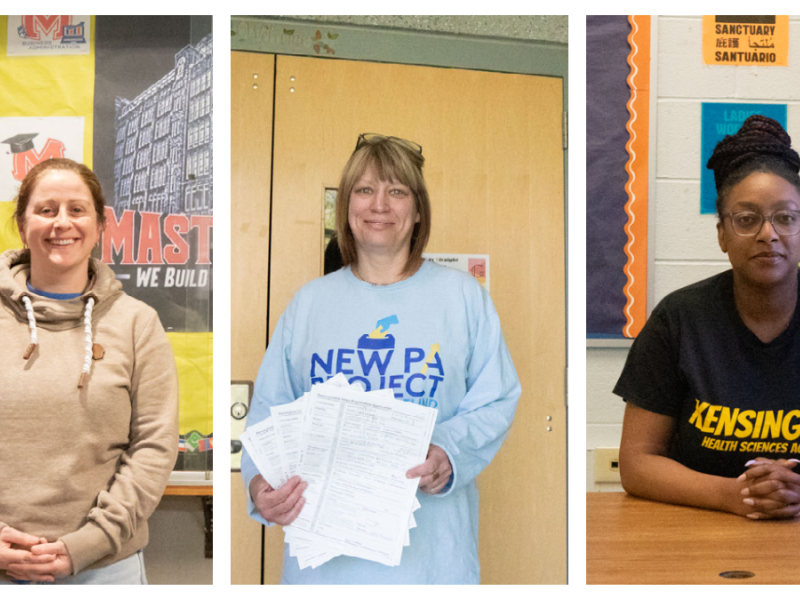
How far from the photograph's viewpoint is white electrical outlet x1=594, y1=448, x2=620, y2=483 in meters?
1.71

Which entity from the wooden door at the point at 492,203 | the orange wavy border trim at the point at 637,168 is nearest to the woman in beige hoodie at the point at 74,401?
the wooden door at the point at 492,203

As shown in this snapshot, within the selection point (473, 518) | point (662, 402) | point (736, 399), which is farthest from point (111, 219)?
point (736, 399)

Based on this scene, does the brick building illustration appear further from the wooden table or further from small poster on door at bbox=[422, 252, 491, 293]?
the wooden table

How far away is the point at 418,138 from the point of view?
172cm

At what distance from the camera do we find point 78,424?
153 centimetres

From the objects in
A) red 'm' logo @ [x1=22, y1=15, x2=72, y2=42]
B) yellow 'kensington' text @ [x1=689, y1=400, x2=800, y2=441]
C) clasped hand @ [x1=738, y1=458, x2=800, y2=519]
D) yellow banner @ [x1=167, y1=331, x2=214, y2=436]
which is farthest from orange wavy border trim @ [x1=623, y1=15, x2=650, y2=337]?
red 'm' logo @ [x1=22, y1=15, x2=72, y2=42]

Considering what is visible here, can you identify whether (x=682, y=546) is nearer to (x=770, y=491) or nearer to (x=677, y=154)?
(x=770, y=491)

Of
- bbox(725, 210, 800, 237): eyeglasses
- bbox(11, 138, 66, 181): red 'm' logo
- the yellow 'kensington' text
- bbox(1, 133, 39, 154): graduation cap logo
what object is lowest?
the yellow 'kensington' text

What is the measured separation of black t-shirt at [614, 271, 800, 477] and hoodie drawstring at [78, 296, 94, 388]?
1.19 metres

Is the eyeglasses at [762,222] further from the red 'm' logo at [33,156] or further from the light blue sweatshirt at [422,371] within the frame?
the red 'm' logo at [33,156]

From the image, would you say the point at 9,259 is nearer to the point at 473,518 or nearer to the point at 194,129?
the point at 194,129

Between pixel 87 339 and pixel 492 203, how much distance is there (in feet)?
3.04

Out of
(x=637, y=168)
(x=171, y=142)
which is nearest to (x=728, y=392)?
(x=637, y=168)
